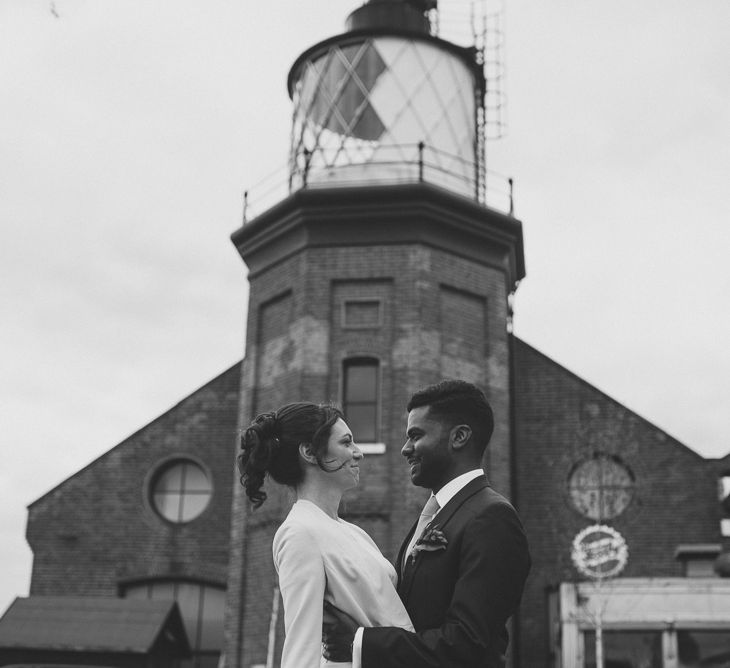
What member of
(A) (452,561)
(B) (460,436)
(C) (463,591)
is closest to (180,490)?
(B) (460,436)

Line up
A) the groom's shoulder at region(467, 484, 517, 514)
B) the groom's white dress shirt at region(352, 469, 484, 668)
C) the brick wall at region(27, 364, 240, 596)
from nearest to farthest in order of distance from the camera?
1. the groom's shoulder at region(467, 484, 517, 514)
2. the groom's white dress shirt at region(352, 469, 484, 668)
3. the brick wall at region(27, 364, 240, 596)

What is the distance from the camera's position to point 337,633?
3.60m

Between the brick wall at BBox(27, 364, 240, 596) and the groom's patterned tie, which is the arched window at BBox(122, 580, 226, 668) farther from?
the groom's patterned tie

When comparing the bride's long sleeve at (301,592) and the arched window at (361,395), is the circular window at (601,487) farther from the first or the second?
the bride's long sleeve at (301,592)

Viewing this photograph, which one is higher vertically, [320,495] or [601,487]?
[601,487]

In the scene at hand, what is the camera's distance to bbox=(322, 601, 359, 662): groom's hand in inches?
141

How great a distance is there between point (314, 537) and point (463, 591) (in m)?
0.52

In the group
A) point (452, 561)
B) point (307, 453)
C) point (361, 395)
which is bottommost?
point (452, 561)

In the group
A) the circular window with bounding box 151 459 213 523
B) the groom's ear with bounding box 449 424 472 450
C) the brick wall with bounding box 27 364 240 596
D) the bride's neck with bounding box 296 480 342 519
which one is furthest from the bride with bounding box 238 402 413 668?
the circular window with bounding box 151 459 213 523

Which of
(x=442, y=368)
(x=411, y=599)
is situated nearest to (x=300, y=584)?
(x=411, y=599)

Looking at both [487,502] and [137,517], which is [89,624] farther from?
[487,502]

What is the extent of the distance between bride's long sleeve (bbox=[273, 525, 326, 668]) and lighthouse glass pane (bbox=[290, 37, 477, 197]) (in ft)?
53.4

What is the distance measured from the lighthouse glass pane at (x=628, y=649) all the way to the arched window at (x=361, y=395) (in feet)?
15.1

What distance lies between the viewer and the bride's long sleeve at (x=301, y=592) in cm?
349
